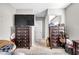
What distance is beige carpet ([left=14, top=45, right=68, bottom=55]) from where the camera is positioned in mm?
1179

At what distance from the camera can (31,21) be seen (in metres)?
1.21

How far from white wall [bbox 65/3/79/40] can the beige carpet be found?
19 centimetres

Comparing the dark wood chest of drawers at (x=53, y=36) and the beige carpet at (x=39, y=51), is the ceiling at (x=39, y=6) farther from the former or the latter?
the beige carpet at (x=39, y=51)

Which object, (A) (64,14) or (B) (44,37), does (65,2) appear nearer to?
(A) (64,14)

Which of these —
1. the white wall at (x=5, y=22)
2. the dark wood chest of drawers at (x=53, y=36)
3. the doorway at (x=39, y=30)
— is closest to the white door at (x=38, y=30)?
the doorway at (x=39, y=30)

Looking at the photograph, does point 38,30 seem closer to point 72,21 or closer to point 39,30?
point 39,30

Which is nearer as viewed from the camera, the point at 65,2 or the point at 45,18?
the point at 65,2

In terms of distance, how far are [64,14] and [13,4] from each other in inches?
21.3

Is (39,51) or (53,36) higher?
(53,36)

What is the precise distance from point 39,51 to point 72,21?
1.56 feet

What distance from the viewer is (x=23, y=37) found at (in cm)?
122

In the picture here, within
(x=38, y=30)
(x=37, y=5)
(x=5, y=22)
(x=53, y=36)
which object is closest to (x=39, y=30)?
(x=38, y=30)

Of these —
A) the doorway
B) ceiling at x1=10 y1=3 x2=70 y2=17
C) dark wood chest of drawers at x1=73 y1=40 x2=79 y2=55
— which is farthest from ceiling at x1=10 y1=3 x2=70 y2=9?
dark wood chest of drawers at x1=73 y1=40 x2=79 y2=55
